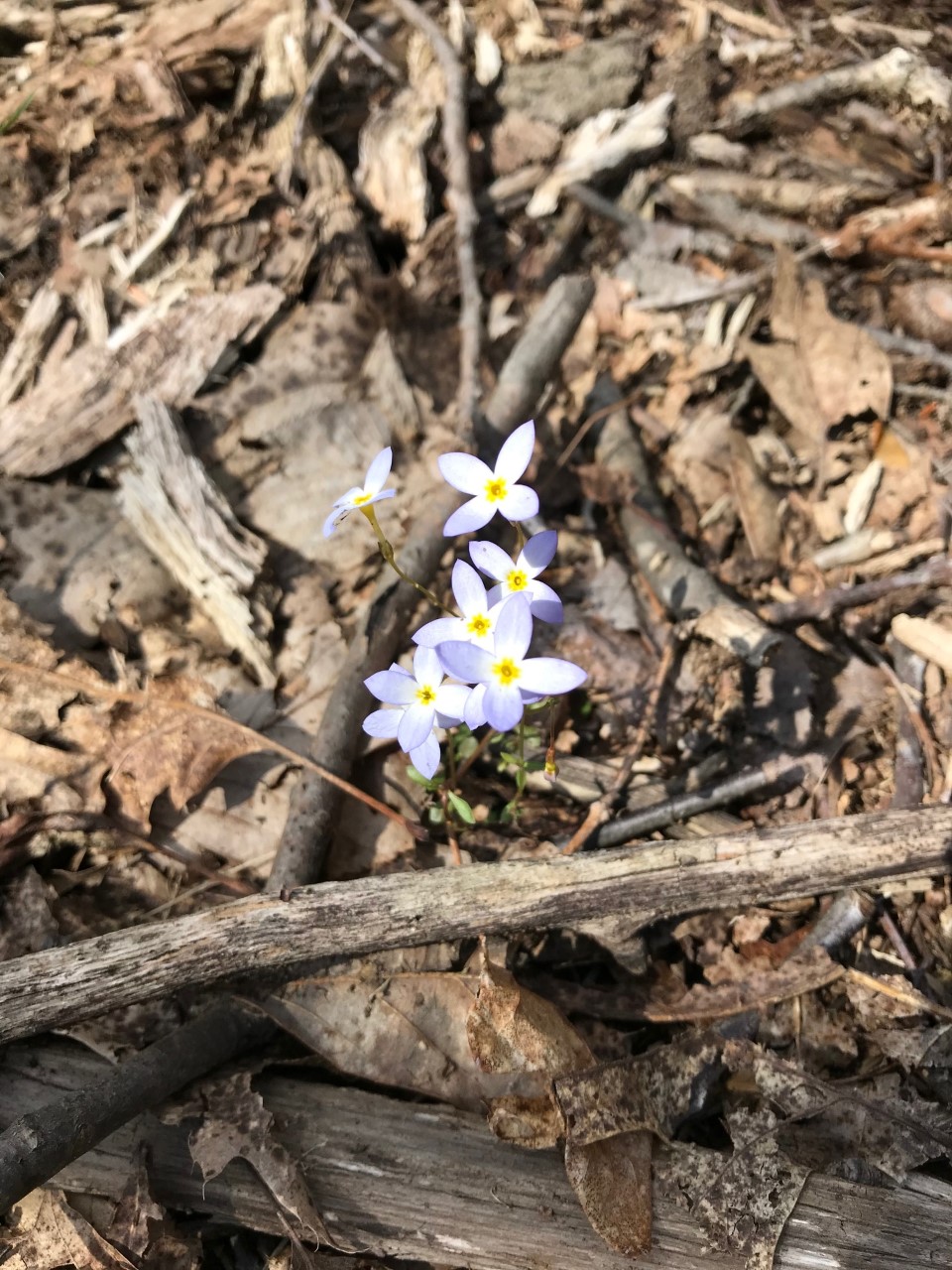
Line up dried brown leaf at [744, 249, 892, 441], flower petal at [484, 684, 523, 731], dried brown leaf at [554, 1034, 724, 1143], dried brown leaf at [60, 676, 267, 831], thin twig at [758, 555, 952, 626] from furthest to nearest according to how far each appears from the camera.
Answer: dried brown leaf at [744, 249, 892, 441], thin twig at [758, 555, 952, 626], dried brown leaf at [60, 676, 267, 831], dried brown leaf at [554, 1034, 724, 1143], flower petal at [484, 684, 523, 731]

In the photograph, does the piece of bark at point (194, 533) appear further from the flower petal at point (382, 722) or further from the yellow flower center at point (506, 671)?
the yellow flower center at point (506, 671)

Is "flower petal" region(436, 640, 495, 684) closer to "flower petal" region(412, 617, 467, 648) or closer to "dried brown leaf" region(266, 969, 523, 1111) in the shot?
"flower petal" region(412, 617, 467, 648)

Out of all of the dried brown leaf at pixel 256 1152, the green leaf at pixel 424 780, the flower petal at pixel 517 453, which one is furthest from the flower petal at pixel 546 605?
the dried brown leaf at pixel 256 1152

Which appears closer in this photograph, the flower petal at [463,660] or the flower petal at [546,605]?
the flower petal at [463,660]

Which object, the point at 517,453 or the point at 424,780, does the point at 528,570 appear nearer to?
the point at 517,453

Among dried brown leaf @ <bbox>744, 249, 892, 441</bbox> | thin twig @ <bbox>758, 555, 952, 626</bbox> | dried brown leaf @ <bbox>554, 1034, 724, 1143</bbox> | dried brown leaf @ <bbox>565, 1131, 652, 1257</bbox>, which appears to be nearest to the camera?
dried brown leaf @ <bbox>565, 1131, 652, 1257</bbox>

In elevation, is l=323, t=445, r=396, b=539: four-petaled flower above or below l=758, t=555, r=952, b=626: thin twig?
above

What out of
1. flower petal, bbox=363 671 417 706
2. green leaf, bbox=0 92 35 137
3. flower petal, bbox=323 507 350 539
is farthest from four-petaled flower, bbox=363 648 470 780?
green leaf, bbox=0 92 35 137
